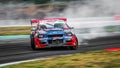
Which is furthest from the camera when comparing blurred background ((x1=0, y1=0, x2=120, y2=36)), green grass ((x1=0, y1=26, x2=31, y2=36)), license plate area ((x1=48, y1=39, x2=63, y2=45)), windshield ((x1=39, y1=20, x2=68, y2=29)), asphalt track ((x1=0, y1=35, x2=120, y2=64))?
blurred background ((x1=0, y1=0, x2=120, y2=36))

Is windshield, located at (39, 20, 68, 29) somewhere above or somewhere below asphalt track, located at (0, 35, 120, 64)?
above

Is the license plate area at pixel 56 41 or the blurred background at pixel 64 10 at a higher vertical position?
the blurred background at pixel 64 10

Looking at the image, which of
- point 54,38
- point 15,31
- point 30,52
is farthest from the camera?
point 15,31

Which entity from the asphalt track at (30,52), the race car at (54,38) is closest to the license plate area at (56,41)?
the race car at (54,38)

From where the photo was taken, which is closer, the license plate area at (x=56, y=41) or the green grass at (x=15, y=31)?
the license plate area at (x=56, y=41)

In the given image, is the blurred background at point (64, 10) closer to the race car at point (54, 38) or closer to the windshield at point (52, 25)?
the windshield at point (52, 25)

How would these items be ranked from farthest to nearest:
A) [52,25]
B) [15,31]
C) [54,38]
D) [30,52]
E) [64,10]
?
[64,10]
[15,31]
[52,25]
[54,38]
[30,52]

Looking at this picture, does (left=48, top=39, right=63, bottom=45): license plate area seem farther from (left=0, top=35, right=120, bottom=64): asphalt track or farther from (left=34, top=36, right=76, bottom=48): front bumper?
(left=0, top=35, right=120, bottom=64): asphalt track

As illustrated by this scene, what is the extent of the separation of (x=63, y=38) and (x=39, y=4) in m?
23.4

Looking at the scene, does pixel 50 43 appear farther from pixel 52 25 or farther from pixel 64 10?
pixel 64 10

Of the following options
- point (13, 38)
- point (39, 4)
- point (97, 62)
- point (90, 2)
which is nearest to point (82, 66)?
point (97, 62)

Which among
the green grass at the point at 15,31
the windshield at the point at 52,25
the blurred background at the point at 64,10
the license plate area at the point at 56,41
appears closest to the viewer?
the license plate area at the point at 56,41

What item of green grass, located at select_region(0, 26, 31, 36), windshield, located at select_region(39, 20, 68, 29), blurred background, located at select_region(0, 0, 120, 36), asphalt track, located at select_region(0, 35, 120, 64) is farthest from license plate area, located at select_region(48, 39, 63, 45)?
blurred background, located at select_region(0, 0, 120, 36)

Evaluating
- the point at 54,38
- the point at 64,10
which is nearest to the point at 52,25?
the point at 54,38
